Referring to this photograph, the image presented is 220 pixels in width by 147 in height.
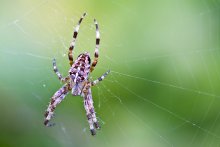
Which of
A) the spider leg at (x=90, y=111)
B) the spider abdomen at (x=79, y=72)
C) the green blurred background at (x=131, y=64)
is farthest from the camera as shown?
the green blurred background at (x=131, y=64)

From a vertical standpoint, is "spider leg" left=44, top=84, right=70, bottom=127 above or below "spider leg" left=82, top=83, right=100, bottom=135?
above

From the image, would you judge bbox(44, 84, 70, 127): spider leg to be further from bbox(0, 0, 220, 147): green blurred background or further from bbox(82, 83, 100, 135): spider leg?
bbox(82, 83, 100, 135): spider leg

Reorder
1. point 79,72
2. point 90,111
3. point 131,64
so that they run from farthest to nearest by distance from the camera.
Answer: point 131,64 < point 90,111 < point 79,72

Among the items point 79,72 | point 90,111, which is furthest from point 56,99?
point 79,72

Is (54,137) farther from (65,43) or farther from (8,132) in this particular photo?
(65,43)

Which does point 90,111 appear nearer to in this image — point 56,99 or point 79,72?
point 56,99

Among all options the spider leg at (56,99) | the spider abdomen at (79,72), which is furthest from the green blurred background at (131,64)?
the spider abdomen at (79,72)

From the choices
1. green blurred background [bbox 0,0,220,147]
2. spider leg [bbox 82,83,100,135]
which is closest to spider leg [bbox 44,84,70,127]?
green blurred background [bbox 0,0,220,147]

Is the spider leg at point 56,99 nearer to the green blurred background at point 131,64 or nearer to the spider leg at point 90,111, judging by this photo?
the green blurred background at point 131,64
